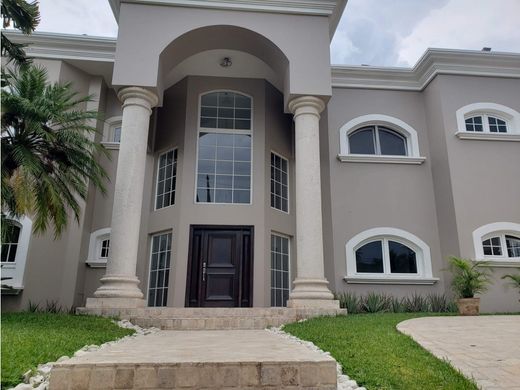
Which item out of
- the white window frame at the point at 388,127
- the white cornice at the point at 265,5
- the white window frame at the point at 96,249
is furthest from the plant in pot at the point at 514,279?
the white window frame at the point at 96,249

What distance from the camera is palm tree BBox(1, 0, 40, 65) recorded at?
6776mm

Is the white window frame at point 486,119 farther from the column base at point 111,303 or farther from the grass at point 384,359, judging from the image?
the column base at point 111,303

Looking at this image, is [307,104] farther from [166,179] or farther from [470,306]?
[470,306]

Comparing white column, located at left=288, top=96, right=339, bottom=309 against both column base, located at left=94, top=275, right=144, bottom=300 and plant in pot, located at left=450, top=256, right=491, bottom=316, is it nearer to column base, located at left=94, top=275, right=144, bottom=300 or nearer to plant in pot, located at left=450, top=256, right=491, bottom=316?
plant in pot, located at left=450, top=256, right=491, bottom=316

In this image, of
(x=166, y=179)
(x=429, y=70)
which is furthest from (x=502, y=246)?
(x=166, y=179)

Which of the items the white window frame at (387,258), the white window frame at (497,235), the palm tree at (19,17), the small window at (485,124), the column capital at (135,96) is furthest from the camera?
the small window at (485,124)

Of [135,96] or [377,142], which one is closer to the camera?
[135,96]

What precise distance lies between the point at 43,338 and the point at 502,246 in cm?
1052

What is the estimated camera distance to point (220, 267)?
10.2 metres

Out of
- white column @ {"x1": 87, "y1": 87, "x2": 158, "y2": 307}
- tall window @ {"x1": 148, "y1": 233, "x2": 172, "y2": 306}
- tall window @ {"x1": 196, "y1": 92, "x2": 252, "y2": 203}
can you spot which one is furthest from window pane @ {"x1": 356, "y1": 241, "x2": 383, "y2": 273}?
white column @ {"x1": 87, "y1": 87, "x2": 158, "y2": 307}

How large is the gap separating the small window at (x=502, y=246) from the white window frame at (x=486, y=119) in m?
2.72

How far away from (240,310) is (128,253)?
2.53 metres

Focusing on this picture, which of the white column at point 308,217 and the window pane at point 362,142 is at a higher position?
the window pane at point 362,142

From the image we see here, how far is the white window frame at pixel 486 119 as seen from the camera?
10.8 meters
